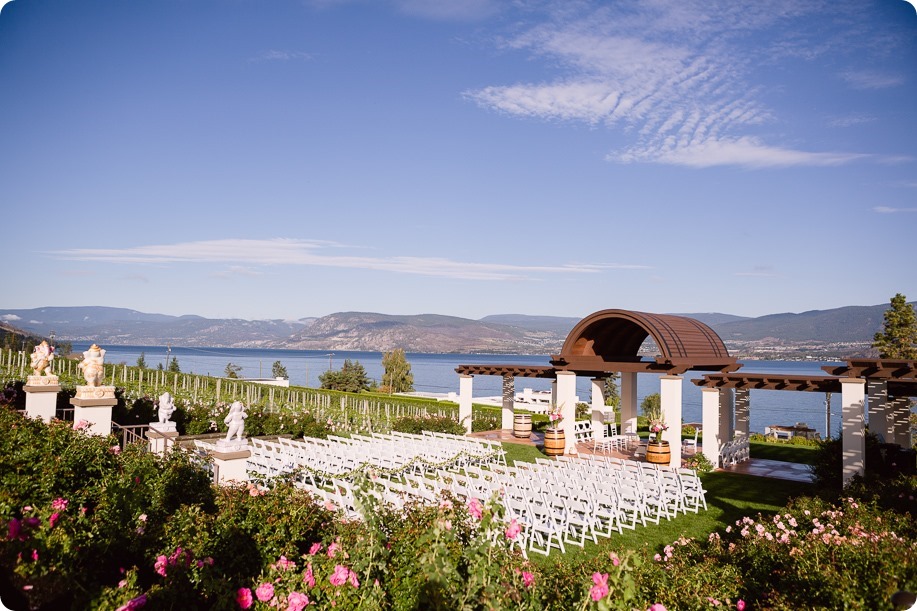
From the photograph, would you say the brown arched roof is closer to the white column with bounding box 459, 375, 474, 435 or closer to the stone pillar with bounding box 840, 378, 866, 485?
the stone pillar with bounding box 840, 378, 866, 485

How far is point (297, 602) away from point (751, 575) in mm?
4018

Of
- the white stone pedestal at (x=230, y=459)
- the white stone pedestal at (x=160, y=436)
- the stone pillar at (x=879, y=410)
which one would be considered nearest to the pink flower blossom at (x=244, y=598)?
the white stone pedestal at (x=230, y=459)

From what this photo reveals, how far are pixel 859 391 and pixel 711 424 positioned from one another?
3.78 meters

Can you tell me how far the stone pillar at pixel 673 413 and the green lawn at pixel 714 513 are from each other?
0.96 m

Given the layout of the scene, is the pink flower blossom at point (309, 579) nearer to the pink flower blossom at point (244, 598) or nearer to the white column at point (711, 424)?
the pink flower blossom at point (244, 598)

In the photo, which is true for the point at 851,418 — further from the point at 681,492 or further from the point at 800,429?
the point at 800,429

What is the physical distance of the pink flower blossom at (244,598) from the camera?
3.56m

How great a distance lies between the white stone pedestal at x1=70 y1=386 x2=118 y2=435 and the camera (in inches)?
395

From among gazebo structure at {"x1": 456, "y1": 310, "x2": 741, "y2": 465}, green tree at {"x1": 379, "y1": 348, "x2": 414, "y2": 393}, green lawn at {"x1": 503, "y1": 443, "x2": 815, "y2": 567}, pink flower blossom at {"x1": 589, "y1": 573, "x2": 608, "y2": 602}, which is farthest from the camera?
green tree at {"x1": 379, "y1": 348, "x2": 414, "y2": 393}

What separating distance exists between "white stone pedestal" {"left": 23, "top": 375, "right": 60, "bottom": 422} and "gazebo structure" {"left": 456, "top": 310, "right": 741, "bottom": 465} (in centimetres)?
1244

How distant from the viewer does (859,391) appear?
12.1 m

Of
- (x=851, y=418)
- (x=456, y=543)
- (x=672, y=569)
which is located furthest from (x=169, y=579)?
(x=851, y=418)

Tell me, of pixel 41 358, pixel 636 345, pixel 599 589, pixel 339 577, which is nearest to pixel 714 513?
pixel 636 345

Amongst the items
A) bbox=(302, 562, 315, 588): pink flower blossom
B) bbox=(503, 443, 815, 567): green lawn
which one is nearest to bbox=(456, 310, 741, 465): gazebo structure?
bbox=(503, 443, 815, 567): green lawn
